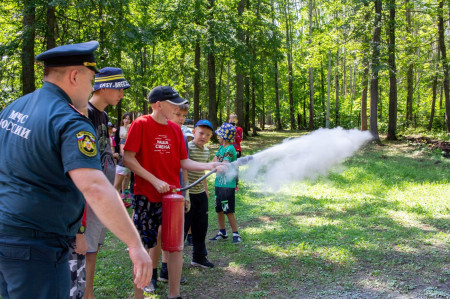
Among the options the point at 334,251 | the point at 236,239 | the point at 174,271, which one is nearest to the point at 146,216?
the point at 174,271

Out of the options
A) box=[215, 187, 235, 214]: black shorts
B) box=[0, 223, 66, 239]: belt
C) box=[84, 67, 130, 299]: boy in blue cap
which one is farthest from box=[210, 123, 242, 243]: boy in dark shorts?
box=[0, 223, 66, 239]: belt

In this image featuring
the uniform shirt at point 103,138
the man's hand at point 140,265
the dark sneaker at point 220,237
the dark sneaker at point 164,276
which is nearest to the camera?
the man's hand at point 140,265

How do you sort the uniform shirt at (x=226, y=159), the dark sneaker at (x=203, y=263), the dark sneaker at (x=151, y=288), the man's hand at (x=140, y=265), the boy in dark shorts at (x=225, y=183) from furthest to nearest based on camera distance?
the boy in dark shorts at (x=225, y=183), the uniform shirt at (x=226, y=159), the dark sneaker at (x=203, y=263), the dark sneaker at (x=151, y=288), the man's hand at (x=140, y=265)

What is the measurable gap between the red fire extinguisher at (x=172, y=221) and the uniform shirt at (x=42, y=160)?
1.93 meters

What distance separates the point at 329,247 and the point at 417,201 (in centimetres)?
407

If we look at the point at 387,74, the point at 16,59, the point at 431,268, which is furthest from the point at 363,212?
the point at 387,74

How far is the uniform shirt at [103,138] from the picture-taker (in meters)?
3.75

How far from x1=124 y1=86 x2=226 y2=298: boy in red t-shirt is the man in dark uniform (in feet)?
6.27

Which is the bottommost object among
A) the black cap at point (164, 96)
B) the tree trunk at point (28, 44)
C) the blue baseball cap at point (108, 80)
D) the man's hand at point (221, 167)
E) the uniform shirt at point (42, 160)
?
the man's hand at point (221, 167)

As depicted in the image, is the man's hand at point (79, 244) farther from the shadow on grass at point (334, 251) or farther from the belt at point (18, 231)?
the shadow on grass at point (334, 251)

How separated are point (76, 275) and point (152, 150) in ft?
4.80

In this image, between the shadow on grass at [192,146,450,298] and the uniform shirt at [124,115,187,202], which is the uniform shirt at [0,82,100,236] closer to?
the uniform shirt at [124,115,187,202]

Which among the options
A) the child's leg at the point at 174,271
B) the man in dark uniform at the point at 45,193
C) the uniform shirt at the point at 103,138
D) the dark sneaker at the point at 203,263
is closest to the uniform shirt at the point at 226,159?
the dark sneaker at the point at 203,263

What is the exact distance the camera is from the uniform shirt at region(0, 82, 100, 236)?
1.94 metres
